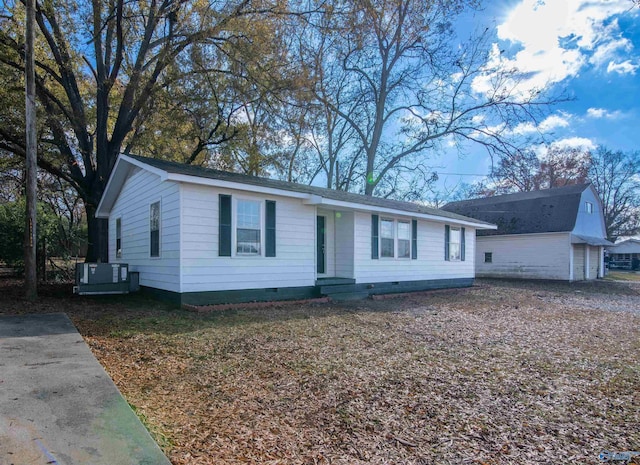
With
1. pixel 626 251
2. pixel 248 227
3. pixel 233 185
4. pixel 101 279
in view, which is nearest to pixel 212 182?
pixel 233 185

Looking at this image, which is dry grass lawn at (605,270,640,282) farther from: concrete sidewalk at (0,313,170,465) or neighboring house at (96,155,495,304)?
concrete sidewalk at (0,313,170,465)

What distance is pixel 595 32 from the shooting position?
8.57 m

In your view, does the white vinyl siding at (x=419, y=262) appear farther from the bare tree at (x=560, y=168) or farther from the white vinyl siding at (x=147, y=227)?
the bare tree at (x=560, y=168)

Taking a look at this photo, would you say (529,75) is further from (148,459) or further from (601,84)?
(148,459)

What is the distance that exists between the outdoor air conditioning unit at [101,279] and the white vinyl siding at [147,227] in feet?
1.63

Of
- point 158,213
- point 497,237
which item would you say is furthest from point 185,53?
point 497,237

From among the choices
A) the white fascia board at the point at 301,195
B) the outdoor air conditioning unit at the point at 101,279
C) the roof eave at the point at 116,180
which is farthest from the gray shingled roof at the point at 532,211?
the outdoor air conditioning unit at the point at 101,279

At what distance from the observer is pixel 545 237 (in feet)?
65.5

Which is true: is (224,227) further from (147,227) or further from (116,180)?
(116,180)

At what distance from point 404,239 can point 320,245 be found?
10.2 feet

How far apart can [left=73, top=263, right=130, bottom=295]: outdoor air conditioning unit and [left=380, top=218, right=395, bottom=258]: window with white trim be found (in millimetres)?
7180

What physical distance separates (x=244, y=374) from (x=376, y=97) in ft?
70.1

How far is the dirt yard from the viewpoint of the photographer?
273 centimetres

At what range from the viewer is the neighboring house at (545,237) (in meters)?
19.3
